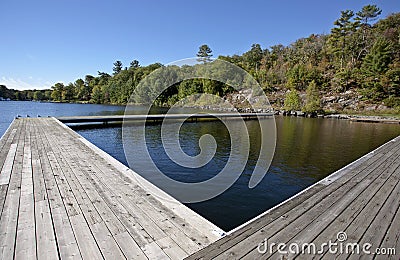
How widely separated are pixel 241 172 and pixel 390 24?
47.0 m

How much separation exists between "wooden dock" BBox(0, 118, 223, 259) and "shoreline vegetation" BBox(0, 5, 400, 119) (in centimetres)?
1381

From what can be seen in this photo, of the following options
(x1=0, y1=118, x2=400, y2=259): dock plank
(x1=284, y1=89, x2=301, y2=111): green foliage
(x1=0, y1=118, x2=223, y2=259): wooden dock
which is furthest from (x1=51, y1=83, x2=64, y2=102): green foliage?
(x1=0, y1=118, x2=400, y2=259): dock plank

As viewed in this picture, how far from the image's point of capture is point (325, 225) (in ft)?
7.73

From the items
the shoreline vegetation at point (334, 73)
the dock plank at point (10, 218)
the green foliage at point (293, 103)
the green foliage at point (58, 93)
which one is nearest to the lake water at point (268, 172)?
the dock plank at point (10, 218)

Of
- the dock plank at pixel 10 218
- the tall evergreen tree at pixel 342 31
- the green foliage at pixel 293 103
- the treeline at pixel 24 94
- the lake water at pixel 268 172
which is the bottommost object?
the lake water at pixel 268 172

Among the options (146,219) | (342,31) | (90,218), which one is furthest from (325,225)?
(342,31)

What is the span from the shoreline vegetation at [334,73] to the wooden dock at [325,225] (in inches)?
575

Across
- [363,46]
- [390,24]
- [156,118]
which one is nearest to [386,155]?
[156,118]

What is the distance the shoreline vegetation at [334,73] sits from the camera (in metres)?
27.6

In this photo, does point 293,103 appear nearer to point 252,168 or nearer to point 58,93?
point 252,168

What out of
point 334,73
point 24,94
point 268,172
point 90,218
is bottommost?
point 268,172

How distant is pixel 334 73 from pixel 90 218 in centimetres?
4234

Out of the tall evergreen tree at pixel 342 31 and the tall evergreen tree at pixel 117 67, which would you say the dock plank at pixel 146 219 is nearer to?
the tall evergreen tree at pixel 342 31

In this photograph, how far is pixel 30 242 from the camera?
2.03m
